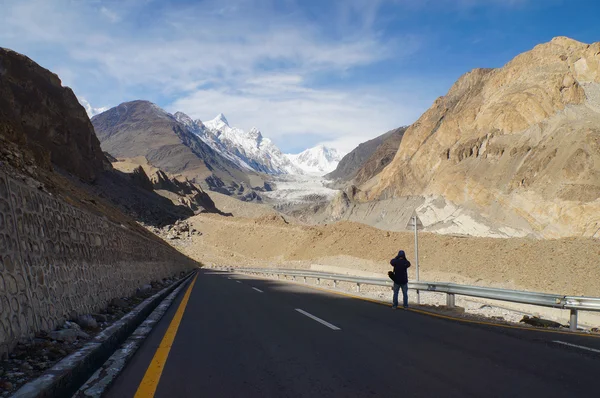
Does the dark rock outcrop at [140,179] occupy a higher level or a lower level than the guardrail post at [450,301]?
higher

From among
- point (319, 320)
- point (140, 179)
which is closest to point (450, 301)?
point (319, 320)

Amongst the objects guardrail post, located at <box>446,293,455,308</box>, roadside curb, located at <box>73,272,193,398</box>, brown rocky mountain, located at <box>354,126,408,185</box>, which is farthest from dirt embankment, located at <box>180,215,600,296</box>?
brown rocky mountain, located at <box>354,126,408,185</box>

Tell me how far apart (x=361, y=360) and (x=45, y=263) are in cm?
434

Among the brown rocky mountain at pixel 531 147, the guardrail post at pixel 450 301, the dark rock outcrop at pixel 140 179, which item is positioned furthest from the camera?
the dark rock outcrop at pixel 140 179

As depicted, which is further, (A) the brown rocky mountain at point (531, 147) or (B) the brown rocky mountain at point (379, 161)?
(B) the brown rocky mountain at point (379, 161)

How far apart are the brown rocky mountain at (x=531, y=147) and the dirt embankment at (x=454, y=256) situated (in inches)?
999

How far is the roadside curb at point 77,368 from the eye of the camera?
3.55 metres

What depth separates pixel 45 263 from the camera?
5.67 meters

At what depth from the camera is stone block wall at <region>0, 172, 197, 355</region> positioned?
4.57 m

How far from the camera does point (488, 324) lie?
365 inches

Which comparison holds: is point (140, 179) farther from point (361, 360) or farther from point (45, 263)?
point (361, 360)

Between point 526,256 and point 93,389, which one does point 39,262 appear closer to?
point 93,389

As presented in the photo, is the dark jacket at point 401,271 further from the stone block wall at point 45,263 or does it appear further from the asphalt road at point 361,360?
the stone block wall at point 45,263

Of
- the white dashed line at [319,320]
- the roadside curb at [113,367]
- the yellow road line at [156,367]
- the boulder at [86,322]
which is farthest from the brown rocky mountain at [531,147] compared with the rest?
the boulder at [86,322]
